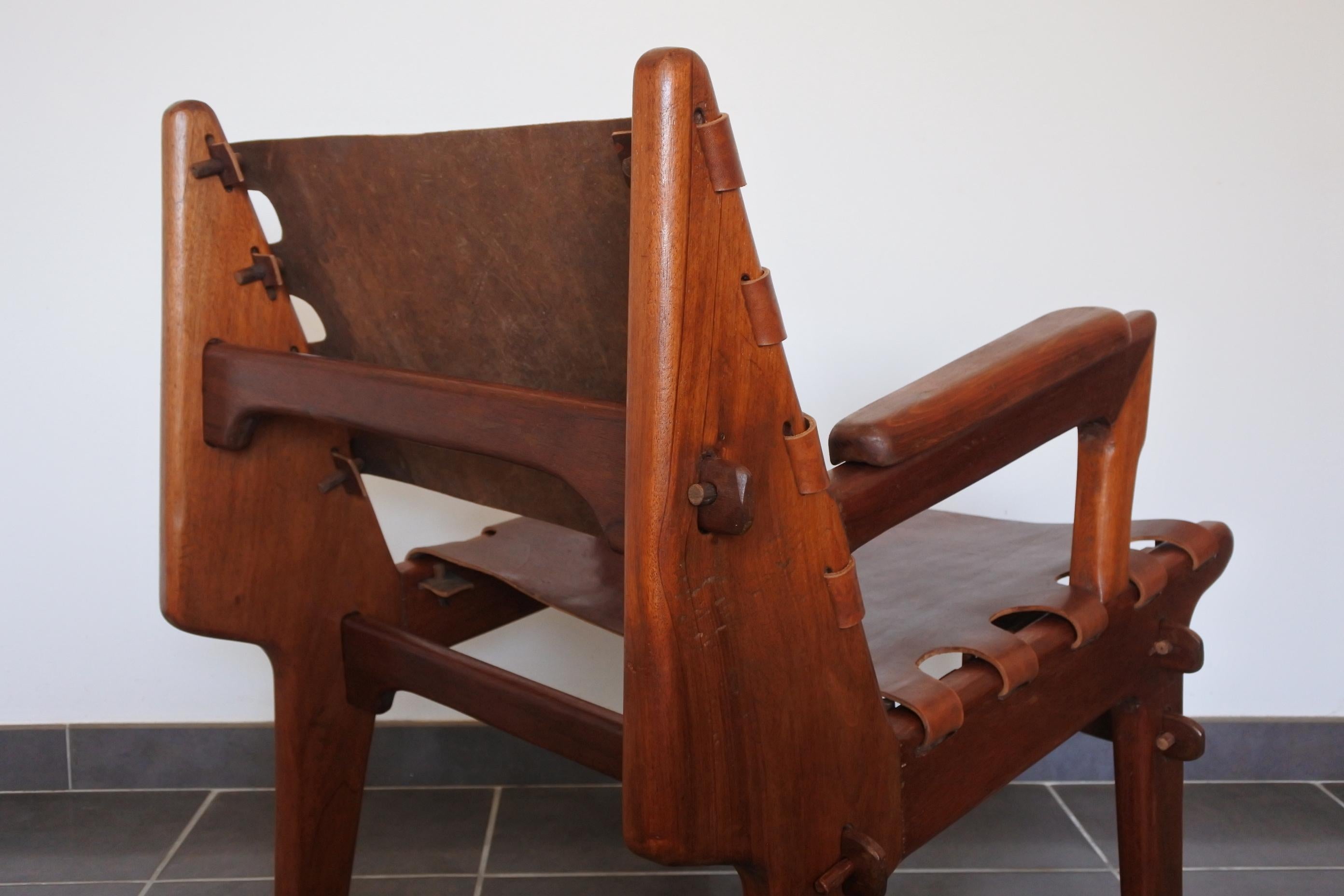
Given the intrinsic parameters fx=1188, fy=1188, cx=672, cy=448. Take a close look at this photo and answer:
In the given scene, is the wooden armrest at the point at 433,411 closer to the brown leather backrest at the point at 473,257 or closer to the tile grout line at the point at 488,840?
the brown leather backrest at the point at 473,257

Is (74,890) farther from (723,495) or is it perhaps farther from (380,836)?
(723,495)

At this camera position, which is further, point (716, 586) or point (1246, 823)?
point (1246, 823)

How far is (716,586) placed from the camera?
2.16 ft

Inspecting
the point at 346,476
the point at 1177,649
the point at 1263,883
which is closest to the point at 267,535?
the point at 346,476

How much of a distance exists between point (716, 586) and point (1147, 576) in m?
0.50

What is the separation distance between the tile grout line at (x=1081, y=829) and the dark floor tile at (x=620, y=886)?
1.65 feet

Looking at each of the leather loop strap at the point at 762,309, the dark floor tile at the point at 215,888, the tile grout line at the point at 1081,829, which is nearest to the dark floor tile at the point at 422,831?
the dark floor tile at the point at 215,888

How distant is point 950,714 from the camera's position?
0.82 metres

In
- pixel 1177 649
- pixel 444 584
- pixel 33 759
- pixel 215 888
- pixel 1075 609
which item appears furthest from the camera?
pixel 33 759

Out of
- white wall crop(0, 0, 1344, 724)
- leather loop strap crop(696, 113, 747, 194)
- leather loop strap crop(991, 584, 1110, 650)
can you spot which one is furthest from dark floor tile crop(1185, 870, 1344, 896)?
leather loop strap crop(696, 113, 747, 194)

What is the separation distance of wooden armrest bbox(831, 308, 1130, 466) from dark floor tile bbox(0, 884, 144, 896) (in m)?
1.28

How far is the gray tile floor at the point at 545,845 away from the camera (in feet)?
5.11

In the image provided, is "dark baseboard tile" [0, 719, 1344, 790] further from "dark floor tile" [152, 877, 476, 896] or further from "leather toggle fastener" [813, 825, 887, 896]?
"leather toggle fastener" [813, 825, 887, 896]

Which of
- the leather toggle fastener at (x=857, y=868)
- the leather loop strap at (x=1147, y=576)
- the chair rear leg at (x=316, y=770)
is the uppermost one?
the leather loop strap at (x=1147, y=576)
